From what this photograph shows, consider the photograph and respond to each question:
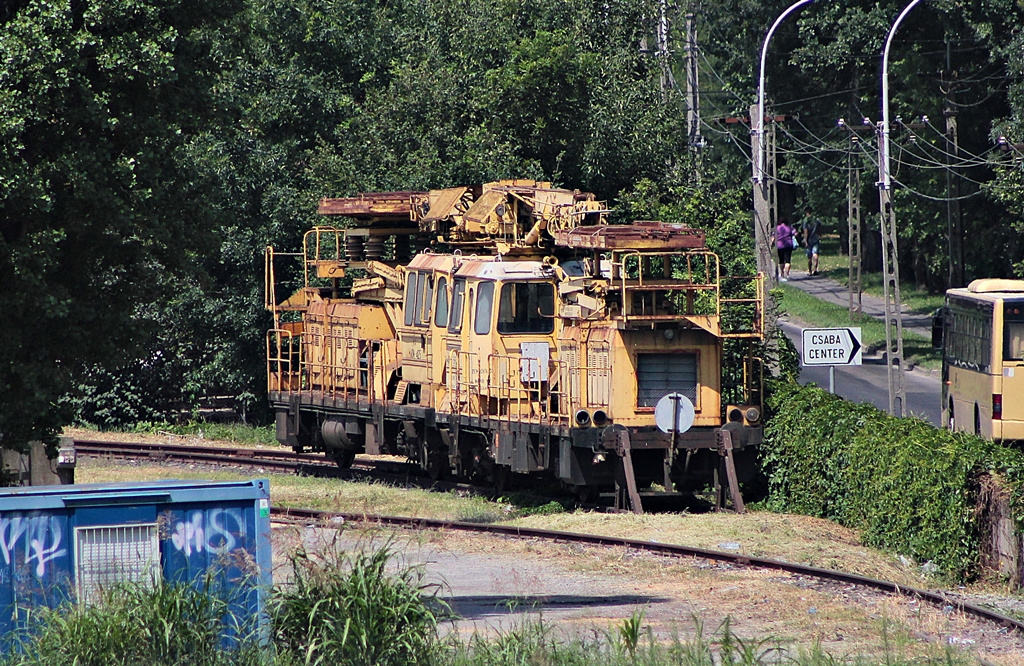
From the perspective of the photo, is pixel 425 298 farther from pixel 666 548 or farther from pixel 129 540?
pixel 129 540

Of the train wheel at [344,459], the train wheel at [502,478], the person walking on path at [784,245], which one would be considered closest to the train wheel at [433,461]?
the train wheel at [502,478]

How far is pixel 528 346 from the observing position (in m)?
20.0

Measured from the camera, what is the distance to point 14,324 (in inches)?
491

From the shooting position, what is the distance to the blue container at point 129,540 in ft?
31.1

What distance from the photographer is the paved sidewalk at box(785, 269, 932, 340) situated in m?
48.9

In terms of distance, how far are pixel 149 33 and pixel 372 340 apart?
39.5 ft

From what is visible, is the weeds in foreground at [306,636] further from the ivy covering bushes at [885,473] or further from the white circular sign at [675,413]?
the white circular sign at [675,413]

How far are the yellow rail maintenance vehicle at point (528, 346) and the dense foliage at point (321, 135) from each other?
3248 mm

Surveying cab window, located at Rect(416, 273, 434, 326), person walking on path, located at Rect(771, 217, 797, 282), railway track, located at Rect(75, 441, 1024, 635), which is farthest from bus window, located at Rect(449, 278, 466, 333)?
person walking on path, located at Rect(771, 217, 797, 282)

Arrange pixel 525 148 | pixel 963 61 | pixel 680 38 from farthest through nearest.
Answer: pixel 963 61
pixel 680 38
pixel 525 148

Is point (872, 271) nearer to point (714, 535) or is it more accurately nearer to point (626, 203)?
point (626, 203)

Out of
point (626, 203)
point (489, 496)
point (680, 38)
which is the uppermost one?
point (680, 38)

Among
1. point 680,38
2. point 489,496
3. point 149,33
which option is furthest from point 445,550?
point 680,38

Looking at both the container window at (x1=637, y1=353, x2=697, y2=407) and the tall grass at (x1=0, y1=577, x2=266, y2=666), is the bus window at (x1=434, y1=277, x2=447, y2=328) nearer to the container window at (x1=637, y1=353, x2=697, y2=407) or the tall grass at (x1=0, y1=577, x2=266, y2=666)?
the container window at (x1=637, y1=353, x2=697, y2=407)
